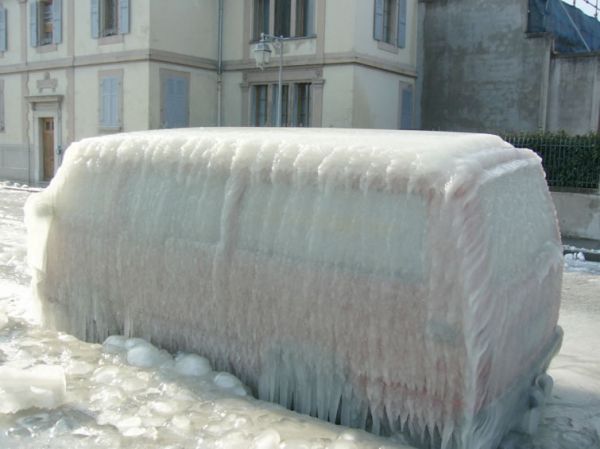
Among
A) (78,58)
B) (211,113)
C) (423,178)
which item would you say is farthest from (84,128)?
(423,178)

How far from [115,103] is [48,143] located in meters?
3.92

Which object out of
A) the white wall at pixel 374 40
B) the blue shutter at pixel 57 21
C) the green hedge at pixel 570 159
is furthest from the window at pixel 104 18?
the green hedge at pixel 570 159

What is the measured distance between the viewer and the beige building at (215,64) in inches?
650

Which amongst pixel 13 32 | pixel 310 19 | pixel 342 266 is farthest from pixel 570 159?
pixel 13 32

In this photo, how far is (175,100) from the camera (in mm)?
17984

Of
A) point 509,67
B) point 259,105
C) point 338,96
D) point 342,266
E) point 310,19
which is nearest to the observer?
point 342,266

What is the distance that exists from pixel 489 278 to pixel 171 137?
5.51 ft

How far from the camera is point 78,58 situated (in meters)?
19.1

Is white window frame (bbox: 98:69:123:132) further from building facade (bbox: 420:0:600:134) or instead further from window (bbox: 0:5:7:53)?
building facade (bbox: 420:0:600:134)

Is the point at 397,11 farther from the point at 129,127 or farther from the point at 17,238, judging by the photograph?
the point at 17,238

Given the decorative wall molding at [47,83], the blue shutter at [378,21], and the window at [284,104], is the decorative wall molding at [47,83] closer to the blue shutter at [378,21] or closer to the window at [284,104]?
the window at [284,104]

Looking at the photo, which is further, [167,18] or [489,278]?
[167,18]

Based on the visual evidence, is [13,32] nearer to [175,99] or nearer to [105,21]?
[105,21]

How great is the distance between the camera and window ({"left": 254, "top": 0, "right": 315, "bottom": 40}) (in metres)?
17.1
